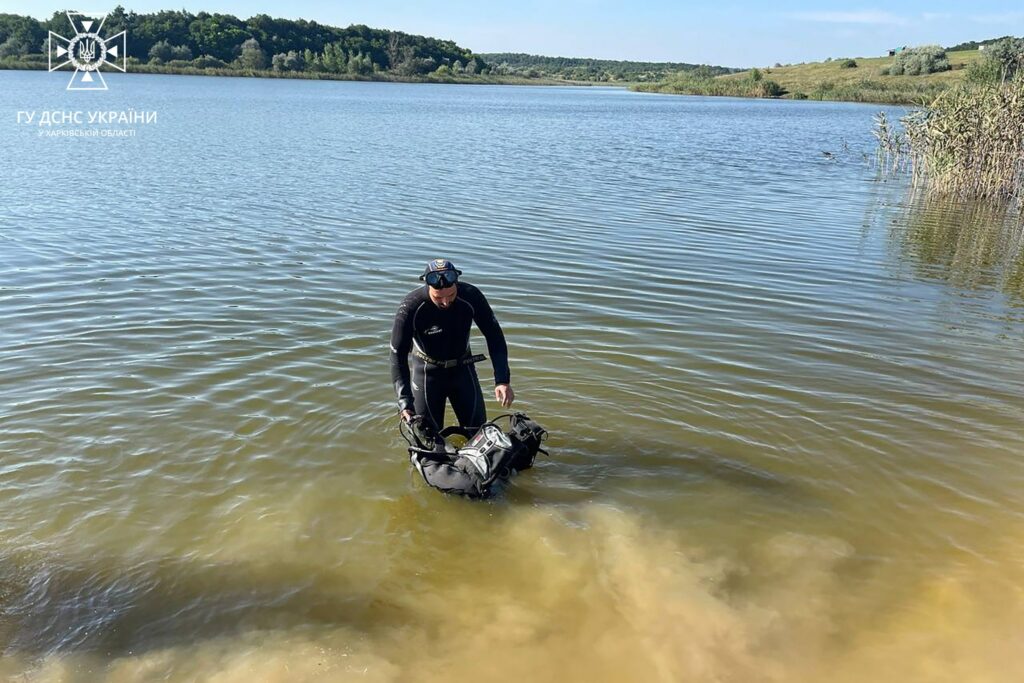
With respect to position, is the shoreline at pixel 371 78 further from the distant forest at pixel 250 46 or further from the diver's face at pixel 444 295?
the diver's face at pixel 444 295

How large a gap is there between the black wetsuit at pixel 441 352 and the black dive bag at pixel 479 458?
0.38 metres

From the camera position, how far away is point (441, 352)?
6559mm

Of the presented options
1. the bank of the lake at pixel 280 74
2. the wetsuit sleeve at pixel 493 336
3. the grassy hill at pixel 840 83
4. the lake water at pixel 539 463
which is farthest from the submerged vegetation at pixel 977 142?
the bank of the lake at pixel 280 74

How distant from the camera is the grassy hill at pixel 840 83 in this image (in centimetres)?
7648

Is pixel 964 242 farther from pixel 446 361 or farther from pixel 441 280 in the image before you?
pixel 441 280

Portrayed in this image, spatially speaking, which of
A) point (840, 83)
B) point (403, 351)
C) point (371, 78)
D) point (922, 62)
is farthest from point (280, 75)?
point (403, 351)

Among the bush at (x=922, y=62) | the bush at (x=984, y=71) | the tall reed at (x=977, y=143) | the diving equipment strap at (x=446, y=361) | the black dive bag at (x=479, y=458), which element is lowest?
the black dive bag at (x=479, y=458)

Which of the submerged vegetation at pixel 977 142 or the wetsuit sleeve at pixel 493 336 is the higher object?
the submerged vegetation at pixel 977 142

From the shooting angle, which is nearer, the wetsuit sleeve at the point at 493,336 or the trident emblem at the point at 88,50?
the wetsuit sleeve at the point at 493,336

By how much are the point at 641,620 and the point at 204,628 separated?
2.85 metres

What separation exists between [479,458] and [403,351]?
1.14 metres

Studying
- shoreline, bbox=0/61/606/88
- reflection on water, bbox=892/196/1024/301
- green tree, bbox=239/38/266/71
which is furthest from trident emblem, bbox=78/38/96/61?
reflection on water, bbox=892/196/1024/301

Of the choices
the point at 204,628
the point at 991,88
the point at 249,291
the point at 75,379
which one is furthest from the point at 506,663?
the point at 991,88

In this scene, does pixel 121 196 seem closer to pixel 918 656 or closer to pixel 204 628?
pixel 204 628
